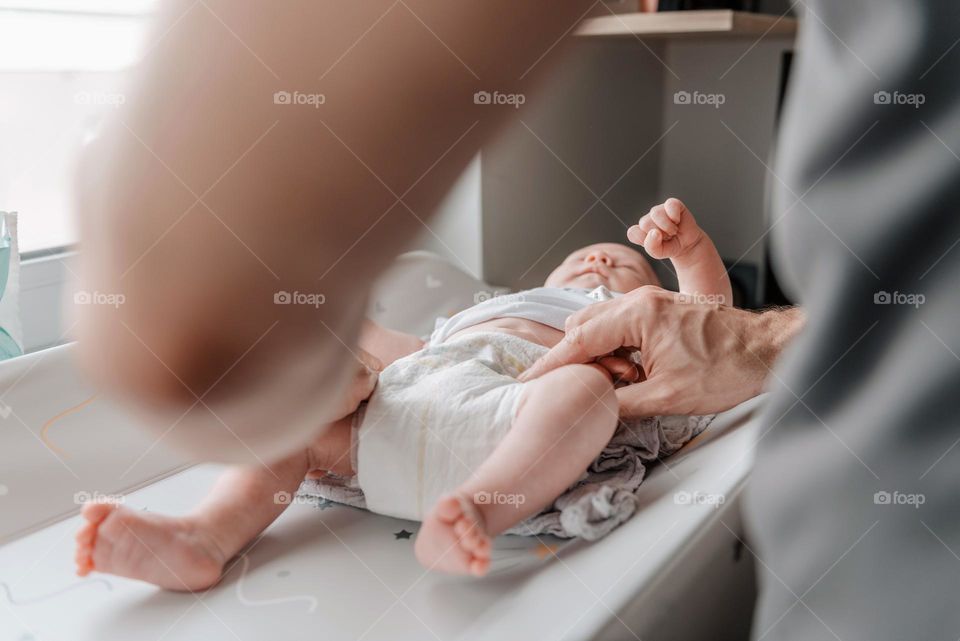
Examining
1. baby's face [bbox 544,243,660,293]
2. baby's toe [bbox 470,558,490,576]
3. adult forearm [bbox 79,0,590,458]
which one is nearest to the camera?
adult forearm [bbox 79,0,590,458]

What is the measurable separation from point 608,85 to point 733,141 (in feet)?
0.61

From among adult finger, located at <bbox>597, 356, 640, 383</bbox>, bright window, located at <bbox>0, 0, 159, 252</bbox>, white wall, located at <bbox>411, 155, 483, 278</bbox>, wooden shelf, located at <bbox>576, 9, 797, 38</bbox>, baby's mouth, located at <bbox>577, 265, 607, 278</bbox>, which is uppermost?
wooden shelf, located at <bbox>576, 9, 797, 38</bbox>

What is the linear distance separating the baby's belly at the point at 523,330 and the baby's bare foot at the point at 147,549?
0.85 ft

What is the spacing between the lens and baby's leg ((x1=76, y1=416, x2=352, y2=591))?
16.0 inches

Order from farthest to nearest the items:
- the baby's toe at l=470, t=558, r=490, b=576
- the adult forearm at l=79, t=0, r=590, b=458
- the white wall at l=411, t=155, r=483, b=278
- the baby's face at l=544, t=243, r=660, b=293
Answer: the baby's face at l=544, t=243, r=660, b=293 < the white wall at l=411, t=155, r=483, b=278 < the baby's toe at l=470, t=558, r=490, b=576 < the adult forearm at l=79, t=0, r=590, b=458

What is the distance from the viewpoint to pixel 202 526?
0.45 m

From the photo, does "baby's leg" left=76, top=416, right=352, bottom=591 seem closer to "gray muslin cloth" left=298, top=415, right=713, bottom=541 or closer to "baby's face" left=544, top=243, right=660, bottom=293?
"gray muslin cloth" left=298, top=415, right=713, bottom=541

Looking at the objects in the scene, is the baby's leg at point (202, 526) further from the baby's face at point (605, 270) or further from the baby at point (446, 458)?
the baby's face at point (605, 270)

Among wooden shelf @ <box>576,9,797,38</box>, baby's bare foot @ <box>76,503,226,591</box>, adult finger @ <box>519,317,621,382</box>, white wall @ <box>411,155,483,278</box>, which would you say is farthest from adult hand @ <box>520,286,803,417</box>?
wooden shelf @ <box>576,9,797,38</box>

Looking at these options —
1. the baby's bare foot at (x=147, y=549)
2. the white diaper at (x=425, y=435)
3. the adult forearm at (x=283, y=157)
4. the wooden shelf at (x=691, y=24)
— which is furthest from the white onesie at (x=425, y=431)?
the wooden shelf at (x=691, y=24)

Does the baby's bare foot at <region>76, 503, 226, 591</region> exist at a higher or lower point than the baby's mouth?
lower

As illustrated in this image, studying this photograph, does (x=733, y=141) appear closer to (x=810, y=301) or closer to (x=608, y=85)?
(x=608, y=85)

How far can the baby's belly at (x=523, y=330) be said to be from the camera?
24.7 inches

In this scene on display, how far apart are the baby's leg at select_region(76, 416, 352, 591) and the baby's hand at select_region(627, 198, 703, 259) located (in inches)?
8.5
